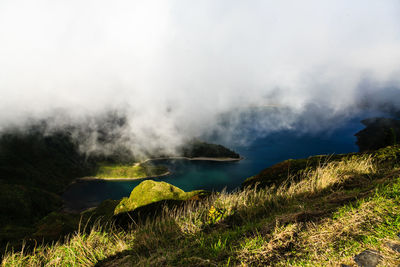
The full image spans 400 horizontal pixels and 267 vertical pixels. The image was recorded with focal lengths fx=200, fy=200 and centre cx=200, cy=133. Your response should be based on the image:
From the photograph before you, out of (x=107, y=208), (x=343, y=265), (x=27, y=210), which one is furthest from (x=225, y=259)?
(x=27, y=210)

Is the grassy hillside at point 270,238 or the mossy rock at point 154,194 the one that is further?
the mossy rock at point 154,194

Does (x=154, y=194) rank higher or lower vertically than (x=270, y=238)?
lower

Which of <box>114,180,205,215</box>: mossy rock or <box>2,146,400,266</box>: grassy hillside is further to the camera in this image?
<box>114,180,205,215</box>: mossy rock

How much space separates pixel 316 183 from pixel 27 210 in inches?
8321

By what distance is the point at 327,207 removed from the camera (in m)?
5.06

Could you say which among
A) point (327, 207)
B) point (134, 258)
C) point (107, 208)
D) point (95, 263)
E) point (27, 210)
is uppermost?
point (327, 207)

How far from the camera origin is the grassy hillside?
3240 mm

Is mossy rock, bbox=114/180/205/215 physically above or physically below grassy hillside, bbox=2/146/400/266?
below

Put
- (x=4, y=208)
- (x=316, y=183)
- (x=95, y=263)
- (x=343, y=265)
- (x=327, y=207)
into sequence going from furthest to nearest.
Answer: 1. (x=4, y=208)
2. (x=316, y=183)
3. (x=95, y=263)
4. (x=327, y=207)
5. (x=343, y=265)

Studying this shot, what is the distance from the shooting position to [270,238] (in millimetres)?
3893

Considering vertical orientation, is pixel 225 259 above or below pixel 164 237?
above

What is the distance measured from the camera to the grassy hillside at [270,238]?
3240mm

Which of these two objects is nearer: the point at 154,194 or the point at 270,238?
the point at 270,238

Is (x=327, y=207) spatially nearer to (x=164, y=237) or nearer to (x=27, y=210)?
(x=164, y=237)
